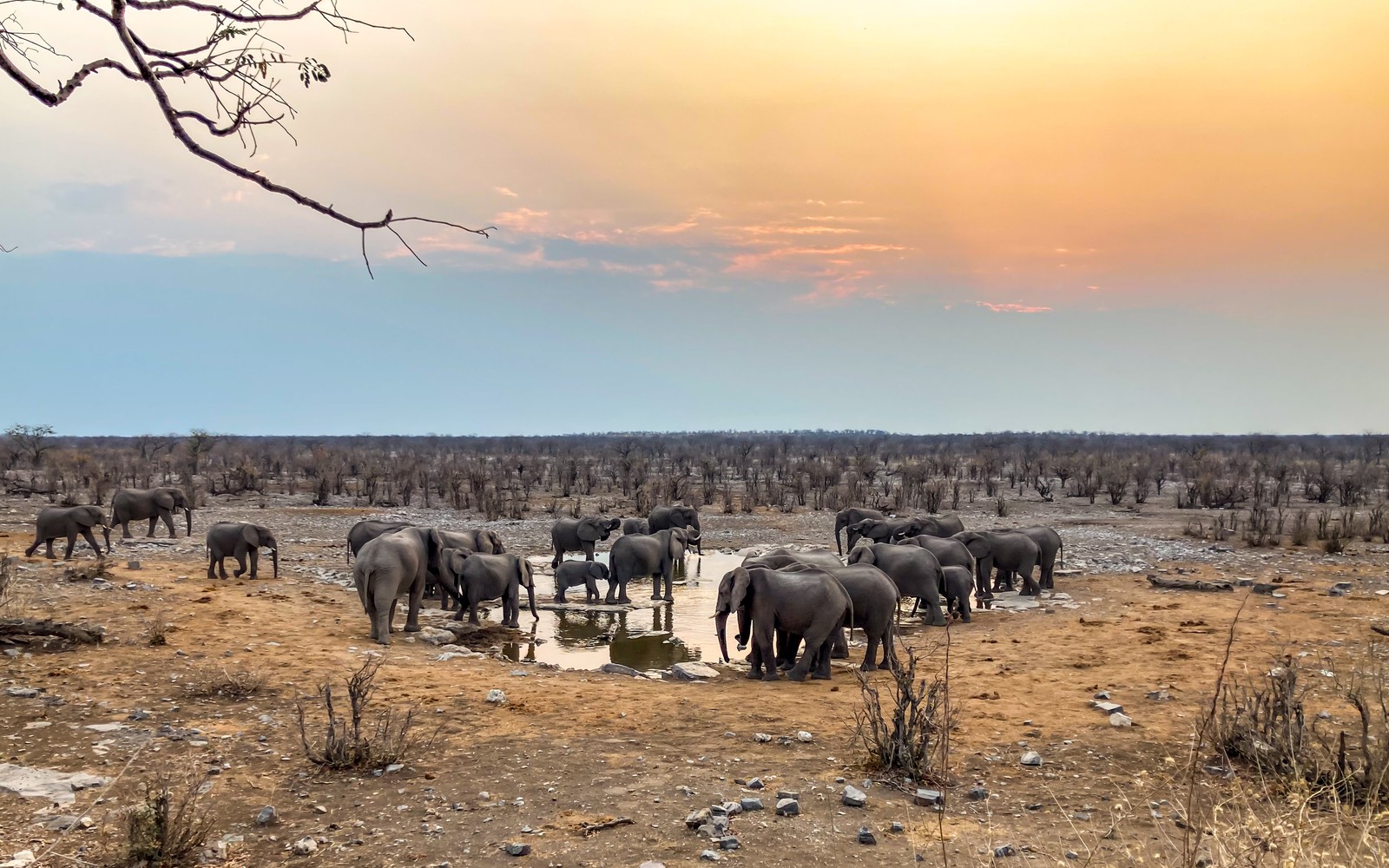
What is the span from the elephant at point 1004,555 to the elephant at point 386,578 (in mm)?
9857

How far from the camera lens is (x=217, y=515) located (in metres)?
29.4

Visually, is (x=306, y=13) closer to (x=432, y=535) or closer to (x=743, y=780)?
(x=743, y=780)

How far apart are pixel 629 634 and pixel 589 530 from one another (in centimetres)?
567

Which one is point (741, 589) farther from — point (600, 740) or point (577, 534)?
point (577, 534)

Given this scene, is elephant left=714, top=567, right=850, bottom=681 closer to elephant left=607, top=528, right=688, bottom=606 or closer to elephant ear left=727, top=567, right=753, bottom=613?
elephant ear left=727, top=567, right=753, bottom=613

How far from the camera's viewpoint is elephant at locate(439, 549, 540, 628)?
13781 millimetres

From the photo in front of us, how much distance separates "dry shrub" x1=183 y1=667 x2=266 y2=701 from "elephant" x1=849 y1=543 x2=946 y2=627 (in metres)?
8.91

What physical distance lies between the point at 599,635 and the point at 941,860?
9665 millimetres

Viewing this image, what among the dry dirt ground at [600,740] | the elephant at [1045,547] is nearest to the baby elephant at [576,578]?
the dry dirt ground at [600,740]

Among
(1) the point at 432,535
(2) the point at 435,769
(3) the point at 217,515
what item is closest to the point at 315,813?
(2) the point at 435,769

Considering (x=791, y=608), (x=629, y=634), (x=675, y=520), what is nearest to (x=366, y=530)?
(x=629, y=634)

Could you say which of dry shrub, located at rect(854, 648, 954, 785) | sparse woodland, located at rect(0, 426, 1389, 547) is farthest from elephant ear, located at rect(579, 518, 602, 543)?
dry shrub, located at rect(854, 648, 954, 785)

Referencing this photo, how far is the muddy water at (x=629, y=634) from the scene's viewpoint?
1266 cm

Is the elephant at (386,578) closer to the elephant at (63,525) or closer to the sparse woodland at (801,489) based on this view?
the elephant at (63,525)
